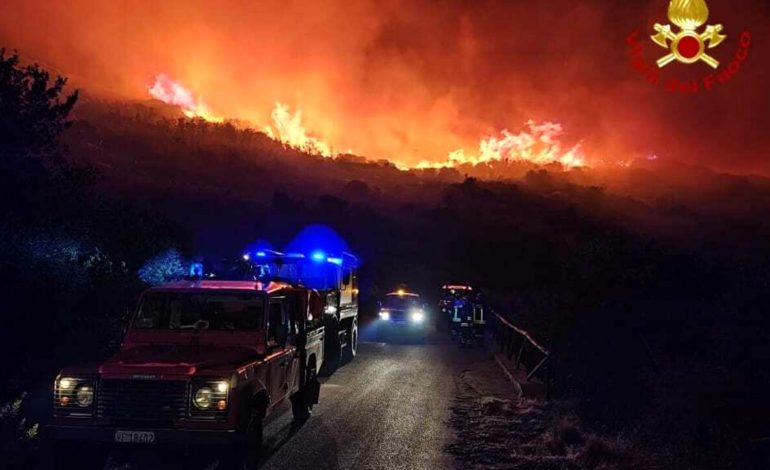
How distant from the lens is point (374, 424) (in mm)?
10930

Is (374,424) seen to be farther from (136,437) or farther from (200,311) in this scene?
(136,437)

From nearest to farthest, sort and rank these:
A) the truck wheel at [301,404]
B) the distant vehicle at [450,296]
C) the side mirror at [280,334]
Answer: the side mirror at [280,334] → the truck wheel at [301,404] → the distant vehicle at [450,296]

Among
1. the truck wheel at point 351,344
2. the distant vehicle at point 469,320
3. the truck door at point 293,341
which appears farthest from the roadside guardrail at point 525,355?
the truck door at point 293,341

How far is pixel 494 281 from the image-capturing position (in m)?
68.6

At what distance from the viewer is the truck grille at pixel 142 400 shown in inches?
277

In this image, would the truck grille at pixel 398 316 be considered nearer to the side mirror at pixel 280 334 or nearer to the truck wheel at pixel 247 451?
Answer: the side mirror at pixel 280 334

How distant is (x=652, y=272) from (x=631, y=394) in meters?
21.3

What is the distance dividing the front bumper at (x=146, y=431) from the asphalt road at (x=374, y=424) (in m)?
1.49

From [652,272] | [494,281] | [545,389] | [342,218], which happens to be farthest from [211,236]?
[545,389]

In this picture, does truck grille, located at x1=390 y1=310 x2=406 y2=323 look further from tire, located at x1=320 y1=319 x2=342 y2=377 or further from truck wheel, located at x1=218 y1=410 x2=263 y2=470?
truck wheel, located at x1=218 y1=410 x2=263 y2=470

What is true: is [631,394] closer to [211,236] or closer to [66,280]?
[66,280]

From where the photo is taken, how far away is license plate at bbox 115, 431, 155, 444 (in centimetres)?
690

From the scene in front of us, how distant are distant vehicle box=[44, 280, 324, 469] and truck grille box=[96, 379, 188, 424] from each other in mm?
11

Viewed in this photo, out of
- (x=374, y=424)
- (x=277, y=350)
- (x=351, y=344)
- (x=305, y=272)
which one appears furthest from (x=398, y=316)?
(x=277, y=350)
